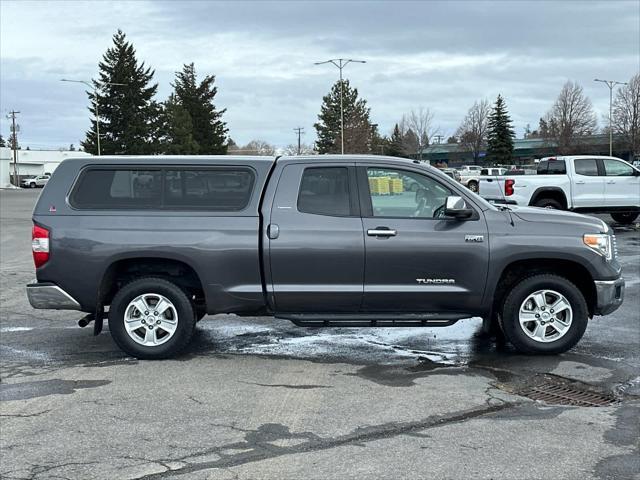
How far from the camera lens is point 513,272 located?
6.90m

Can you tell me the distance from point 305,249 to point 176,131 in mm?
77527

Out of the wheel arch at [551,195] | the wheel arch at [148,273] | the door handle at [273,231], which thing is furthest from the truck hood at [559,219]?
the wheel arch at [551,195]

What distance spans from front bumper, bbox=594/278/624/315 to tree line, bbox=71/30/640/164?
205 ft

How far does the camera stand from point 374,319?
6609mm

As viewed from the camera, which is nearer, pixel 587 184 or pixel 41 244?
pixel 41 244

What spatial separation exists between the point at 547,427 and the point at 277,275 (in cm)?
284

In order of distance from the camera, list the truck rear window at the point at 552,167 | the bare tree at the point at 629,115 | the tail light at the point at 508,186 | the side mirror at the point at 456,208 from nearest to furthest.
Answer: the side mirror at the point at 456,208
the tail light at the point at 508,186
the truck rear window at the point at 552,167
the bare tree at the point at 629,115

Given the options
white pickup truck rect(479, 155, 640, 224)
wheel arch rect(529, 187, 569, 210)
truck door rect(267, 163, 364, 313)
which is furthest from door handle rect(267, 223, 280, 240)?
wheel arch rect(529, 187, 569, 210)

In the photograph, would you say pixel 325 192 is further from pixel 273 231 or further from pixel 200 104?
pixel 200 104

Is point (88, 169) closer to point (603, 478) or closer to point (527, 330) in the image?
point (527, 330)

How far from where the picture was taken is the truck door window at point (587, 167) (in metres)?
18.8

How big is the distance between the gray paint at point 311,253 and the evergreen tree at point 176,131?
2936 inches

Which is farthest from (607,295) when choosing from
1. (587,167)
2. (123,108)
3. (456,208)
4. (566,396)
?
(123,108)

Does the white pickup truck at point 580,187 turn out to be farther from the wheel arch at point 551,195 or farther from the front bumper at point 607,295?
the front bumper at point 607,295
